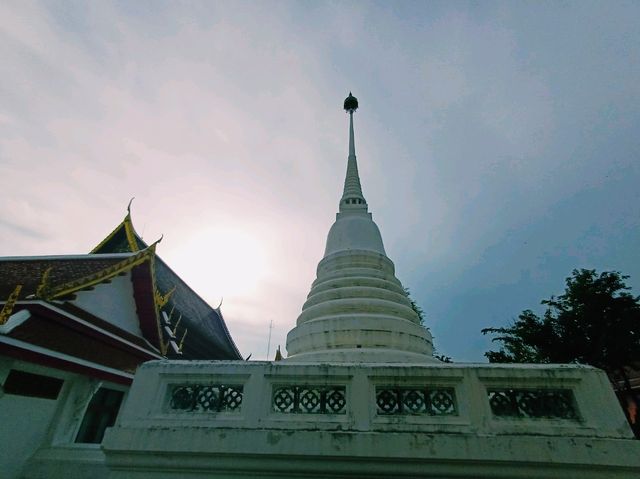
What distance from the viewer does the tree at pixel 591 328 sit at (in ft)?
44.1

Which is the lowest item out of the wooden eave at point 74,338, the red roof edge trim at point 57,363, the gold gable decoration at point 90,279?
the red roof edge trim at point 57,363

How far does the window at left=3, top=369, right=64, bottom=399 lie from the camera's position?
606cm

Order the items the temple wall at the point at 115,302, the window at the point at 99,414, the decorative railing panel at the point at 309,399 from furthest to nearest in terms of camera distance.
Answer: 1. the temple wall at the point at 115,302
2. the window at the point at 99,414
3. the decorative railing panel at the point at 309,399

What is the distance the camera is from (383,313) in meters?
5.51

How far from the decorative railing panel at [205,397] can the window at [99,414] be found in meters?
5.23

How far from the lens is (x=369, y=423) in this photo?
3.17 m

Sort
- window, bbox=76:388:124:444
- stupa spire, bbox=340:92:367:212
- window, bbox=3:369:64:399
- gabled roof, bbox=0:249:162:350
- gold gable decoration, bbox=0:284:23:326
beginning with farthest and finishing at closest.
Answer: stupa spire, bbox=340:92:367:212
window, bbox=76:388:124:444
gabled roof, bbox=0:249:162:350
window, bbox=3:369:64:399
gold gable decoration, bbox=0:284:23:326

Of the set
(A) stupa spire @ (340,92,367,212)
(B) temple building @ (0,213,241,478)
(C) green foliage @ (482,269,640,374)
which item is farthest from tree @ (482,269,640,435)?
(B) temple building @ (0,213,241,478)

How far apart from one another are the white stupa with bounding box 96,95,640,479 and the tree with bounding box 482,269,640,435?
44.4ft

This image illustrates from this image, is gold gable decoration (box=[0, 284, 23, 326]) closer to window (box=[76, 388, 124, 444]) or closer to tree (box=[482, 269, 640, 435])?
window (box=[76, 388, 124, 444])

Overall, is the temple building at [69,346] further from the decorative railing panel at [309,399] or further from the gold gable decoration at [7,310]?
the decorative railing panel at [309,399]

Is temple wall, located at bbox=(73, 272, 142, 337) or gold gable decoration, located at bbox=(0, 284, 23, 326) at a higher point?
temple wall, located at bbox=(73, 272, 142, 337)

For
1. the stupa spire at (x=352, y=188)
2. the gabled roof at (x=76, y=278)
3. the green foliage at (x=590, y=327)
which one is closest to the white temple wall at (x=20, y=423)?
the gabled roof at (x=76, y=278)

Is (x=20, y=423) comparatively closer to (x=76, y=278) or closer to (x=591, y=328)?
(x=76, y=278)
